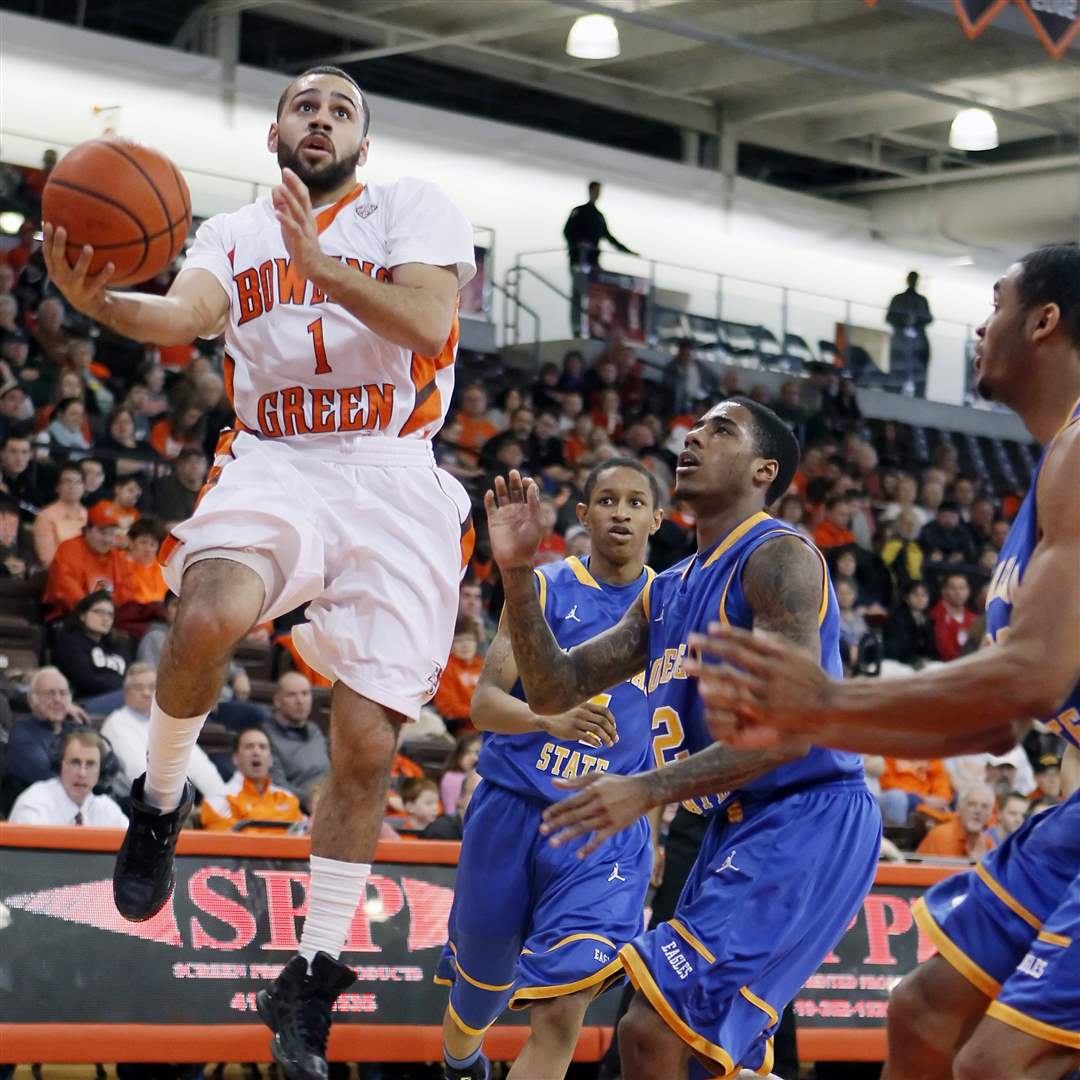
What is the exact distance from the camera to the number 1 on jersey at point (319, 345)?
500 centimetres

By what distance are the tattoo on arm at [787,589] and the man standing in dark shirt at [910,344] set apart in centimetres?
1773

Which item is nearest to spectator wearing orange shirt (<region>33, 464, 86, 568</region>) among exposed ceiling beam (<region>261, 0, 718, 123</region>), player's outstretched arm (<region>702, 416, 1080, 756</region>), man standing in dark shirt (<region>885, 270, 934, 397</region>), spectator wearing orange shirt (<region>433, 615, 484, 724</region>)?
spectator wearing orange shirt (<region>433, 615, 484, 724</region>)

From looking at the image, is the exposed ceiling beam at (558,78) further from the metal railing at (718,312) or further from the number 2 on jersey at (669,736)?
the number 2 on jersey at (669,736)

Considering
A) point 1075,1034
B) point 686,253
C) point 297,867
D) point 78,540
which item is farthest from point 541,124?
point 1075,1034

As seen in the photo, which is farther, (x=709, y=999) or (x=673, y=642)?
(x=673, y=642)

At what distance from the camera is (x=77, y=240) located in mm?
4703


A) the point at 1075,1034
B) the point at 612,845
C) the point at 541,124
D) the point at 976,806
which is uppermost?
the point at 541,124

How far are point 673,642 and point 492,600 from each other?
827 centimetres

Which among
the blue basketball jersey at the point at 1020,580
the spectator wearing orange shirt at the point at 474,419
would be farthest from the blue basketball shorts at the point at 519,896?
the spectator wearing orange shirt at the point at 474,419

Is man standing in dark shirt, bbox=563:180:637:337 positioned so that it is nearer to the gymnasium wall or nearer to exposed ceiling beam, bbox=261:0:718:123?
the gymnasium wall

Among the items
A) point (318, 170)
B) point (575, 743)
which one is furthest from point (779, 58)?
point (318, 170)

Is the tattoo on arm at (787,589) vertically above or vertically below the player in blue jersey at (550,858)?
above

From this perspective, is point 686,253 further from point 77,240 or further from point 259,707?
point 77,240

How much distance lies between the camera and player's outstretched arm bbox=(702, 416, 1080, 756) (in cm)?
274
